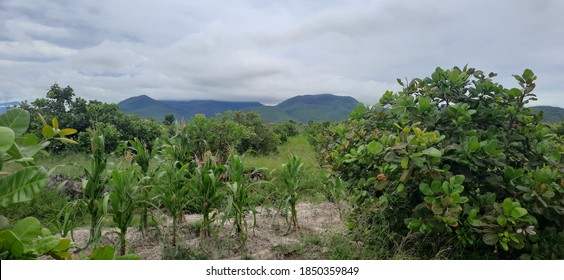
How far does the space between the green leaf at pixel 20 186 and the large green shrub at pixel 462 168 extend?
82.8 inches

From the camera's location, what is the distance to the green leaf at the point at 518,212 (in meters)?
2.31

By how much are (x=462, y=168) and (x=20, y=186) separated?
2709 mm

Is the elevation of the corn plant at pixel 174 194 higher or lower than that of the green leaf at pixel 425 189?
lower

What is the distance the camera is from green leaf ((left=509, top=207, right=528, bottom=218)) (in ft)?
7.57

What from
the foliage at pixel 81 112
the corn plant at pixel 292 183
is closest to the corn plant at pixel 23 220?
the corn plant at pixel 292 183

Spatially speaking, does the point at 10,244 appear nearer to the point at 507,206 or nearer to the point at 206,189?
the point at 206,189

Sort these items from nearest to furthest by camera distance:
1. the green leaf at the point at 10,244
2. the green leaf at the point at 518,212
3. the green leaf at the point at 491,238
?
the green leaf at the point at 10,244, the green leaf at the point at 518,212, the green leaf at the point at 491,238

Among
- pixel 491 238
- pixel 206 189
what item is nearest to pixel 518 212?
pixel 491 238

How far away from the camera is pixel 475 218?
2.59m

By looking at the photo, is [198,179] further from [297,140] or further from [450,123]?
[297,140]

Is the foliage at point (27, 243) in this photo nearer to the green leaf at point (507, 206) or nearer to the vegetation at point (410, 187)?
the vegetation at point (410, 187)

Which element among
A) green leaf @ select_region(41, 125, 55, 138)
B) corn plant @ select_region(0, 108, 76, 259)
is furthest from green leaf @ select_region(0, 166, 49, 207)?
green leaf @ select_region(41, 125, 55, 138)

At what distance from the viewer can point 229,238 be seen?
3.29m

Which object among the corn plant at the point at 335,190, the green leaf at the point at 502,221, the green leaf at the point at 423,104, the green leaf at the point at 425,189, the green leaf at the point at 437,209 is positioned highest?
the green leaf at the point at 423,104
